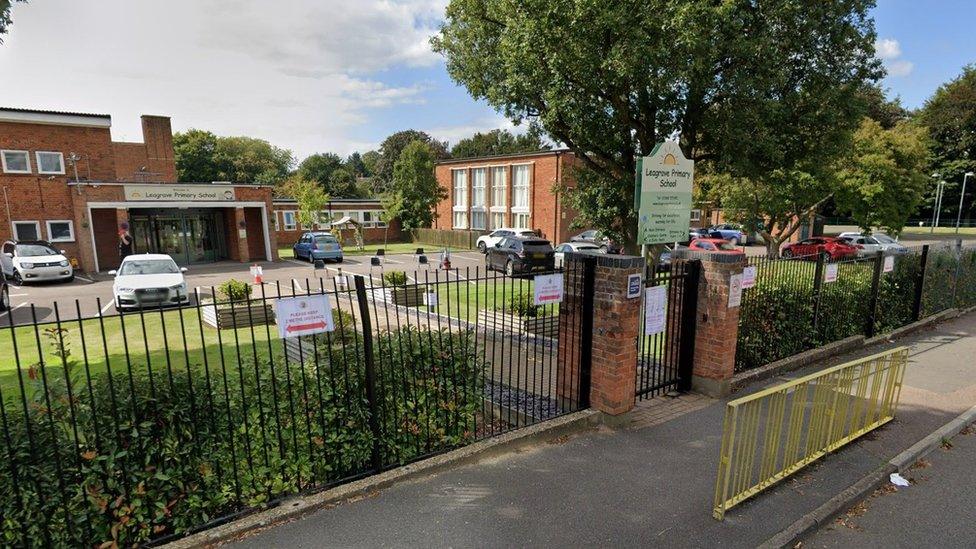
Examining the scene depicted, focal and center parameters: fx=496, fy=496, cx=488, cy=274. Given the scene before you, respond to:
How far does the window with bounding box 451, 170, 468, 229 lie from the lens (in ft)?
141

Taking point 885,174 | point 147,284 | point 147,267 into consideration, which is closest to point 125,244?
point 147,267

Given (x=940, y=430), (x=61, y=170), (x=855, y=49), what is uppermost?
(x=855, y=49)

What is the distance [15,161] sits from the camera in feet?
Result: 76.3

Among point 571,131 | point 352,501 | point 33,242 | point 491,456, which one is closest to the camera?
point 352,501

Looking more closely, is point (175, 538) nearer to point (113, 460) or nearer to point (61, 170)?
point (113, 460)

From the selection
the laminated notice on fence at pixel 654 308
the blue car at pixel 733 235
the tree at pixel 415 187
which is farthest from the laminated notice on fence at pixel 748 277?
the tree at pixel 415 187

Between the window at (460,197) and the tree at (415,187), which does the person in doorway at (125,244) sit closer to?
the tree at (415,187)

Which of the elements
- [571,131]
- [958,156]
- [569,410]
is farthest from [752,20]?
[958,156]

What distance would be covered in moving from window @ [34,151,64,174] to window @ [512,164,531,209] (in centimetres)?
2715

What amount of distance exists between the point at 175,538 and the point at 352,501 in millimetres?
1252

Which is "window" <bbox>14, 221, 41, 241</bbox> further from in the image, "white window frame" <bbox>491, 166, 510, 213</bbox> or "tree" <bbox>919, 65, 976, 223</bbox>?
"tree" <bbox>919, 65, 976, 223</bbox>

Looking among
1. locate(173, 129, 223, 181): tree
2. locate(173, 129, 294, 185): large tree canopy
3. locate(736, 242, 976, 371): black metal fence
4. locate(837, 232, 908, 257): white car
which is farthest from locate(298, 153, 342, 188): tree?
locate(736, 242, 976, 371): black metal fence

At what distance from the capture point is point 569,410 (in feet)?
19.7

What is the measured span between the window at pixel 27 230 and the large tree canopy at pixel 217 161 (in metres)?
35.3
